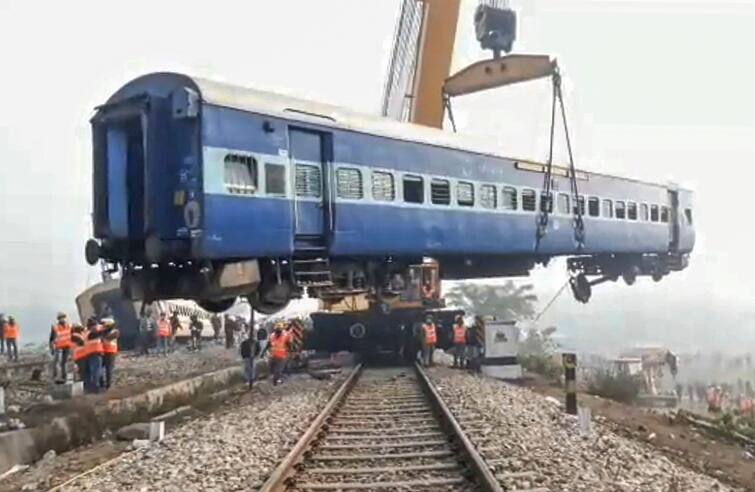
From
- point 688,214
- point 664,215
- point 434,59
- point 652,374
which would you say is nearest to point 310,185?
point 434,59

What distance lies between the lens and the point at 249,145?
10.2 metres

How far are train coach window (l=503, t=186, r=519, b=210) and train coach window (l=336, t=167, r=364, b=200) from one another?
12.6 feet

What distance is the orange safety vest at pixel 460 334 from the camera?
64.5 feet

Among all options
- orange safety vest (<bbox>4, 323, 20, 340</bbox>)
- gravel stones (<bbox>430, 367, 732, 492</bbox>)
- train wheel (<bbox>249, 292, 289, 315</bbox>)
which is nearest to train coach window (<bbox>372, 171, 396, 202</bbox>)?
train wheel (<bbox>249, 292, 289, 315</bbox>)

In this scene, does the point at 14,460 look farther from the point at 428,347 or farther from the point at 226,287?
the point at 428,347

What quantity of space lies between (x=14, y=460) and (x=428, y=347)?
10.1m

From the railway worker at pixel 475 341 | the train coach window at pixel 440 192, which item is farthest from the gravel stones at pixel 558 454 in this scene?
the railway worker at pixel 475 341

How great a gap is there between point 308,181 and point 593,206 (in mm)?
8212

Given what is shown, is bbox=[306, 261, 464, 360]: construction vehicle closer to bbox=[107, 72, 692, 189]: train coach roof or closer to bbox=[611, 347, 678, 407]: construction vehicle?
bbox=[611, 347, 678, 407]: construction vehicle

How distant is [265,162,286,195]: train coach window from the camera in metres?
10.4

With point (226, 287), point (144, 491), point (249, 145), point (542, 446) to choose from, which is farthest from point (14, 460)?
point (542, 446)

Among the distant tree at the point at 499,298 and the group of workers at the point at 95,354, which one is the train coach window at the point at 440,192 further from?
the distant tree at the point at 499,298

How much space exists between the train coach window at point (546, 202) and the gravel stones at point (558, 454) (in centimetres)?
468

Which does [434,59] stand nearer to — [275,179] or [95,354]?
[95,354]
